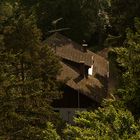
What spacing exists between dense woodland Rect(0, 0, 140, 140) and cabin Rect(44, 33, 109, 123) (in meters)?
3.78

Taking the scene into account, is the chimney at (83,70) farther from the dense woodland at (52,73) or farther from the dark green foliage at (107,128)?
the dark green foliage at (107,128)

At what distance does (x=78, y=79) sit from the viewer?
35.6 m

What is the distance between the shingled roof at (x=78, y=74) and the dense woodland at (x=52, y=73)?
3825 millimetres

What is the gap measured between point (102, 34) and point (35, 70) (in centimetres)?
3634

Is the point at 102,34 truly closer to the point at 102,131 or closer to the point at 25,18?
the point at 25,18

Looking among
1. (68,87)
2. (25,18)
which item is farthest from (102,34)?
(25,18)

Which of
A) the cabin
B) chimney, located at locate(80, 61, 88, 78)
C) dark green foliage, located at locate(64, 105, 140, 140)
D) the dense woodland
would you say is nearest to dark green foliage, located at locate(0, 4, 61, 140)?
the dense woodland

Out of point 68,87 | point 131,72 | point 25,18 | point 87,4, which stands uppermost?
point 87,4

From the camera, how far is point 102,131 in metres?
8.53

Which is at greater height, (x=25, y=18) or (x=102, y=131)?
(x=25, y=18)

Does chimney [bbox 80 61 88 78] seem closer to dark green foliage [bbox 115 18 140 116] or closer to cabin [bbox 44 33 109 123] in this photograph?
cabin [bbox 44 33 109 123]

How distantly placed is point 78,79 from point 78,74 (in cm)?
111

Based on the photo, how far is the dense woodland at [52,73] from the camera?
912 cm

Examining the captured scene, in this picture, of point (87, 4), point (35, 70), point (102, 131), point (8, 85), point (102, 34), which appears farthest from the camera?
point (102, 34)
